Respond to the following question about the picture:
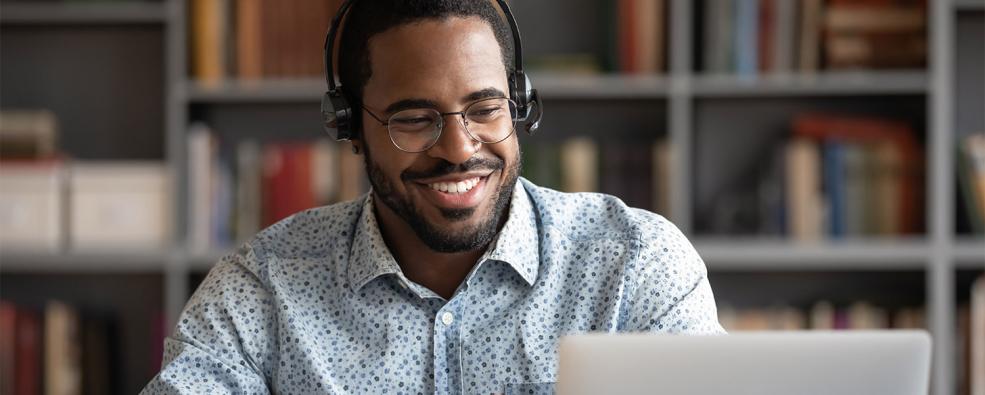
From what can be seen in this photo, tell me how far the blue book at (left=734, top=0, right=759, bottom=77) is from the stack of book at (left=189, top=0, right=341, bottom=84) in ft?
3.16

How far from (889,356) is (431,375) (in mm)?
624

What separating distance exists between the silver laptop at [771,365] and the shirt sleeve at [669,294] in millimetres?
435

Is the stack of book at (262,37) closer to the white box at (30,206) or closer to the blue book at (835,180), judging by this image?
the white box at (30,206)

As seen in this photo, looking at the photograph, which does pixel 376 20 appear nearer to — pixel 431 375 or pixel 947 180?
pixel 431 375

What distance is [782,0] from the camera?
2943 millimetres

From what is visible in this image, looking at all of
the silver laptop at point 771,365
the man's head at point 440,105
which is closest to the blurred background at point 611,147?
the man's head at point 440,105

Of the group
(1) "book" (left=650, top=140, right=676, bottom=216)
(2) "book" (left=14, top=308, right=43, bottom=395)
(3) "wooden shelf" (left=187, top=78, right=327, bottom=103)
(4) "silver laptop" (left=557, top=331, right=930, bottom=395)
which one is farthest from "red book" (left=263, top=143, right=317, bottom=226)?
(4) "silver laptop" (left=557, top=331, right=930, bottom=395)

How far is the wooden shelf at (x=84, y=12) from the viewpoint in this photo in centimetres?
304

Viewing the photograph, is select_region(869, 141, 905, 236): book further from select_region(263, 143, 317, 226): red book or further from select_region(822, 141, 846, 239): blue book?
select_region(263, 143, 317, 226): red book

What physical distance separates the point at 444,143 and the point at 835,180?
173cm

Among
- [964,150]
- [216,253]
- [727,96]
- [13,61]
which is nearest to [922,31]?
[964,150]

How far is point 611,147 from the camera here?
9.86 ft

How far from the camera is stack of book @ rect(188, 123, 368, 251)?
3.01 m

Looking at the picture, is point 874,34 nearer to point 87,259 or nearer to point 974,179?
point 974,179
